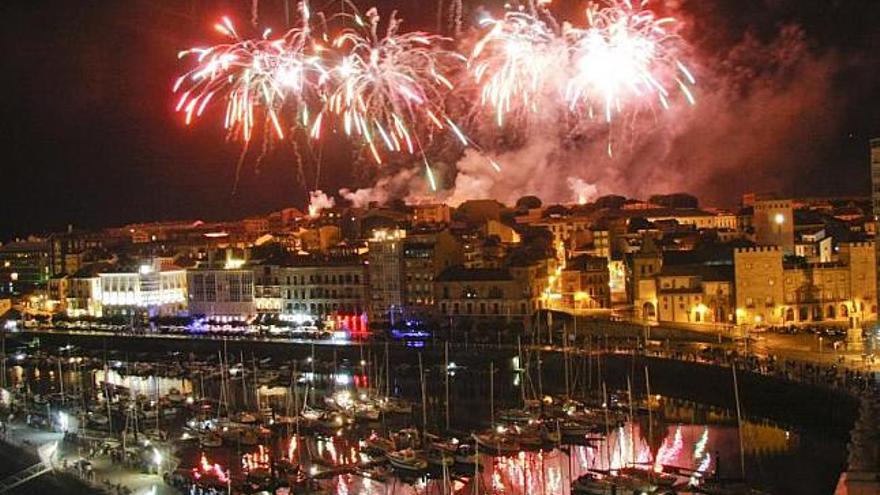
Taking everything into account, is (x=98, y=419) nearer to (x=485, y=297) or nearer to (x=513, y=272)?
(x=485, y=297)

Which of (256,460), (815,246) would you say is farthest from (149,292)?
(815,246)

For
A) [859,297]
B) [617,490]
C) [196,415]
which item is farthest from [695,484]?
[859,297]

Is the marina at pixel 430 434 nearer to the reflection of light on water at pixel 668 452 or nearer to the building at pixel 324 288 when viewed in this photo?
the reflection of light on water at pixel 668 452

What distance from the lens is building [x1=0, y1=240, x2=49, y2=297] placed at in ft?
250

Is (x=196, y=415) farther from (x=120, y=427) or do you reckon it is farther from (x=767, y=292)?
(x=767, y=292)

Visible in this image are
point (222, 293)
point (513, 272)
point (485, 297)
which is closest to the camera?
point (485, 297)

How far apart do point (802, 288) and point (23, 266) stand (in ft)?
199

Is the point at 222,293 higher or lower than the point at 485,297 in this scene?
higher

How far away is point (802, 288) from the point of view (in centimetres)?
3922

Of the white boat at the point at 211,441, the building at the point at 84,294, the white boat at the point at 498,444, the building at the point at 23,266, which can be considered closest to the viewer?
the white boat at the point at 498,444

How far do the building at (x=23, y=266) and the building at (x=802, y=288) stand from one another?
5459cm

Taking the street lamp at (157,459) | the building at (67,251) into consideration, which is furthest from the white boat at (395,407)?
the building at (67,251)

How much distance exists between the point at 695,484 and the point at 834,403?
281 inches

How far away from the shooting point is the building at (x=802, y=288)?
38719 millimetres
